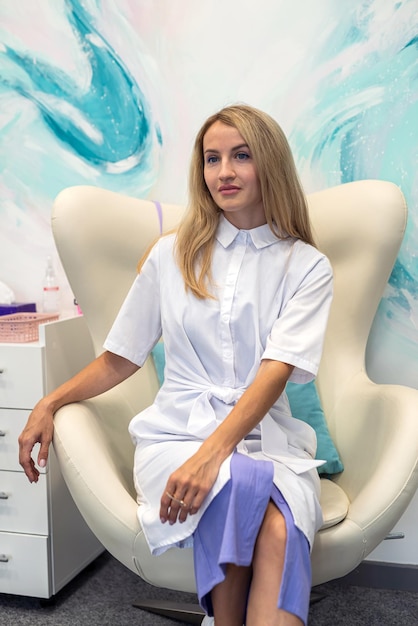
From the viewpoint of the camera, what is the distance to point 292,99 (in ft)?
7.27

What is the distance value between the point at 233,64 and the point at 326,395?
107 centimetres

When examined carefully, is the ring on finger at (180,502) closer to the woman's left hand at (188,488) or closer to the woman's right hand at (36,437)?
the woman's left hand at (188,488)

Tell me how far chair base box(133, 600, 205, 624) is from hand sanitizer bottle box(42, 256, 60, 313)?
968mm

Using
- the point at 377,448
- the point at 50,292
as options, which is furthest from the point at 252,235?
the point at 50,292

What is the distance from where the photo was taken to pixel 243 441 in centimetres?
157

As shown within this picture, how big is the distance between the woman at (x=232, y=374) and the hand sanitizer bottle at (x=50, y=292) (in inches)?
26.9

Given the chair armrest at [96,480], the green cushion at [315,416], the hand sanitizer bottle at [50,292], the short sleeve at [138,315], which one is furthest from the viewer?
the hand sanitizer bottle at [50,292]

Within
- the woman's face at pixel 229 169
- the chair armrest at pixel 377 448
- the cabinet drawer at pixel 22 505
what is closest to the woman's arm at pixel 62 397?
the cabinet drawer at pixel 22 505

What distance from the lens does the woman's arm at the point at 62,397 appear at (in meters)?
1.61

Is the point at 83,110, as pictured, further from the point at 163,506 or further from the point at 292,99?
the point at 163,506

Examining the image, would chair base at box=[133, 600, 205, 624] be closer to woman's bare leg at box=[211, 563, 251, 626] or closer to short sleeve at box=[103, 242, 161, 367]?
woman's bare leg at box=[211, 563, 251, 626]

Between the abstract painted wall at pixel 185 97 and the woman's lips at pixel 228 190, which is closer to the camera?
the woman's lips at pixel 228 190

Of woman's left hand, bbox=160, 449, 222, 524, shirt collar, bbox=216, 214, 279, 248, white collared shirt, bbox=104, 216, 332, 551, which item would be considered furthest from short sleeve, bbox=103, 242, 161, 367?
woman's left hand, bbox=160, 449, 222, 524

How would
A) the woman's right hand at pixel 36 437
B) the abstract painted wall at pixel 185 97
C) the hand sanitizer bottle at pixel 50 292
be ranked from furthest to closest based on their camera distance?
the hand sanitizer bottle at pixel 50 292 → the abstract painted wall at pixel 185 97 → the woman's right hand at pixel 36 437
